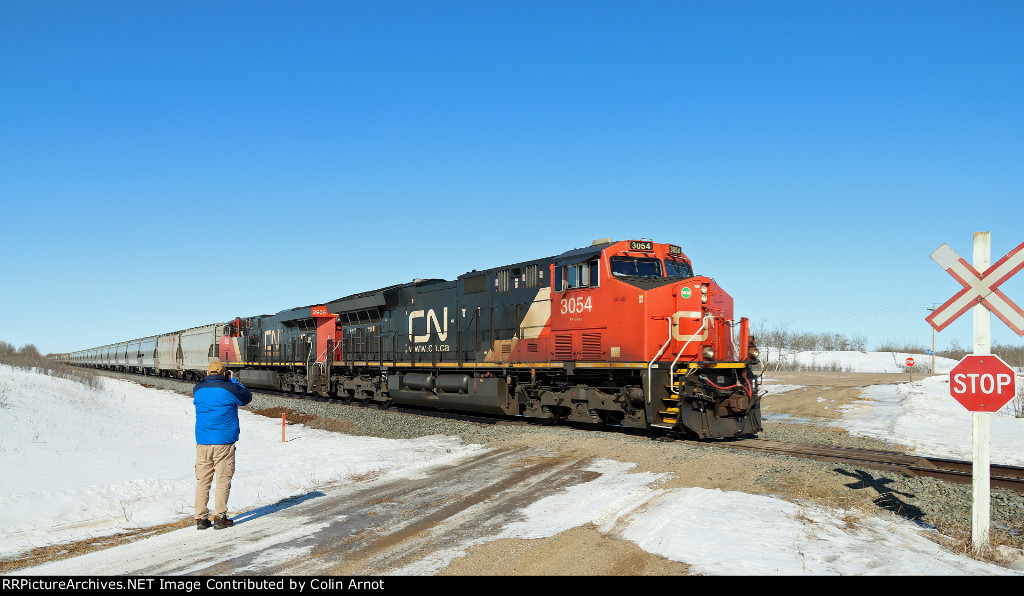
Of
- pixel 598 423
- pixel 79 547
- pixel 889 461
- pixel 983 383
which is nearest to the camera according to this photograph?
pixel 983 383

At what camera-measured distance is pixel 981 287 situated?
596 centimetres

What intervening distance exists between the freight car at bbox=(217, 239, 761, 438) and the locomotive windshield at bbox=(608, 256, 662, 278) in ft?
0.09

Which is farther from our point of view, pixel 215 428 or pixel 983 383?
pixel 215 428

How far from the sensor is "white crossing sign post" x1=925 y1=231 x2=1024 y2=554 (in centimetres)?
579

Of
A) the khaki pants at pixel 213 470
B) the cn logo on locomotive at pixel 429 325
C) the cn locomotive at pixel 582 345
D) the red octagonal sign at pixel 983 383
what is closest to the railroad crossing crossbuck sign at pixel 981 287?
the red octagonal sign at pixel 983 383

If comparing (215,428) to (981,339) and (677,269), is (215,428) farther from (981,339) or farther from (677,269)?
(677,269)

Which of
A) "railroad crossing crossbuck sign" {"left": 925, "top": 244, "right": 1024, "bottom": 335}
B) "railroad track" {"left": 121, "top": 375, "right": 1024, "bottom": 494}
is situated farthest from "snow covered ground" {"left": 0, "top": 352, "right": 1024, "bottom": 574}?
"railroad track" {"left": 121, "top": 375, "right": 1024, "bottom": 494}

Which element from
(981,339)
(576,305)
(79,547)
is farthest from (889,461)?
(79,547)

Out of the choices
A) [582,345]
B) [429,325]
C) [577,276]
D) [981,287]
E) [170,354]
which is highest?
Answer: [577,276]

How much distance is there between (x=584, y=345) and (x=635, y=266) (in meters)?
2.08

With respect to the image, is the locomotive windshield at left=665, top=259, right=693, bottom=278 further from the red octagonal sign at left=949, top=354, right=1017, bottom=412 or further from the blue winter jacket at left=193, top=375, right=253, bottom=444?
the blue winter jacket at left=193, top=375, right=253, bottom=444

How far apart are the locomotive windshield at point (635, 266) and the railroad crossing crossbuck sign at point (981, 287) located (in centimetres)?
761

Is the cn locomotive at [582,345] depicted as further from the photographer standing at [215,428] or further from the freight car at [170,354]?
the freight car at [170,354]
